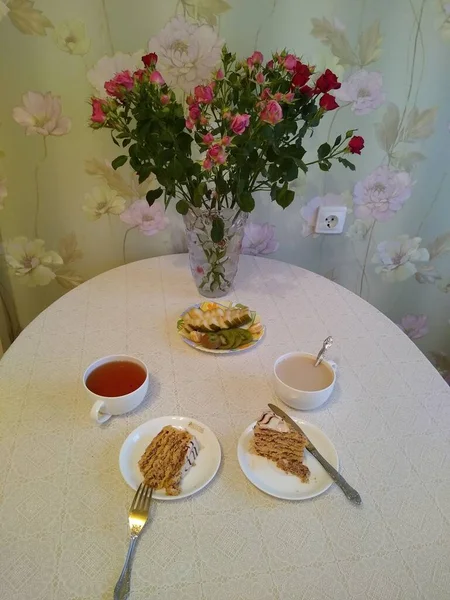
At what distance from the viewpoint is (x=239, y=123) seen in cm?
82

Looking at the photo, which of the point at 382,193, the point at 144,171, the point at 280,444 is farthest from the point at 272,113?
the point at 382,193

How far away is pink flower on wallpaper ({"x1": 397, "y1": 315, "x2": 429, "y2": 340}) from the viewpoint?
1688 mm

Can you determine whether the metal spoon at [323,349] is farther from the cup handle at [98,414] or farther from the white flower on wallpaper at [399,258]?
Result: the white flower on wallpaper at [399,258]

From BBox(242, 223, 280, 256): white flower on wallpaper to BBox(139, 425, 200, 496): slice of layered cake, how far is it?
781 mm

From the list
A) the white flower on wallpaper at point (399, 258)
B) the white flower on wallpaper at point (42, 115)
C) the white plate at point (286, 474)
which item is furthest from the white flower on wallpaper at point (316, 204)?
the white plate at point (286, 474)

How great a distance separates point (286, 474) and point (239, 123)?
59 cm

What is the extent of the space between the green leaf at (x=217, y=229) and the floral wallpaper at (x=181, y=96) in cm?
37

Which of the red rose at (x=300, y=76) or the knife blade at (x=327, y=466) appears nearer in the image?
the knife blade at (x=327, y=466)

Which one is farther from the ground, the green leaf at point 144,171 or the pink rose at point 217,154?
the pink rose at point 217,154

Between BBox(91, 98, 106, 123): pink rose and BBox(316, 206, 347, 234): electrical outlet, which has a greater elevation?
BBox(91, 98, 106, 123): pink rose

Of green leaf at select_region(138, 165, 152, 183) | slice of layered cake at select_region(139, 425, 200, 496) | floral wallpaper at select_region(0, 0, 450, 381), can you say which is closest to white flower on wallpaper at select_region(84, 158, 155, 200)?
floral wallpaper at select_region(0, 0, 450, 381)

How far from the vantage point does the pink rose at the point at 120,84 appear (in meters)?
0.89

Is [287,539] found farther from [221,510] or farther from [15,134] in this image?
[15,134]

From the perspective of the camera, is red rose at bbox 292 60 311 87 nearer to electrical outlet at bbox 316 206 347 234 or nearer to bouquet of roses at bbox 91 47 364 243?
bouquet of roses at bbox 91 47 364 243
